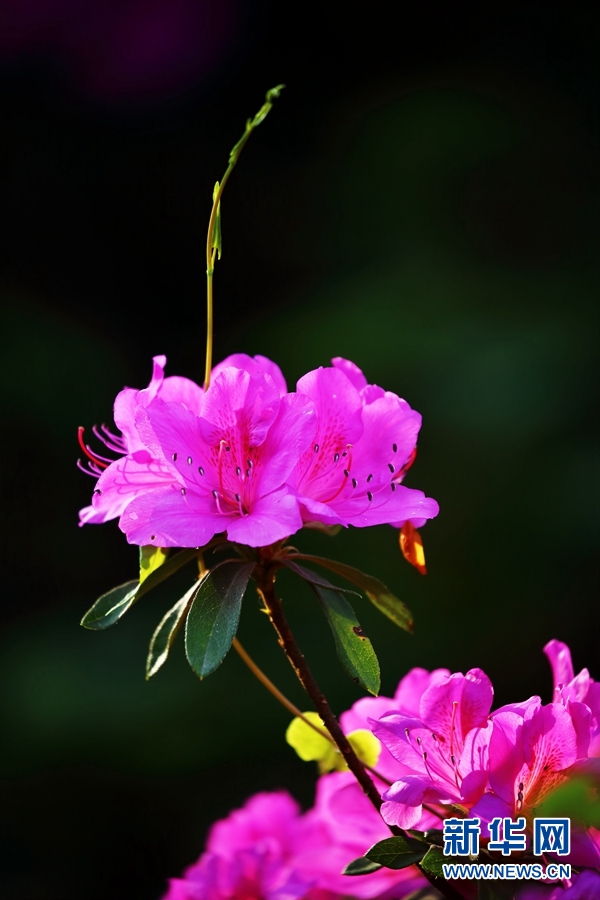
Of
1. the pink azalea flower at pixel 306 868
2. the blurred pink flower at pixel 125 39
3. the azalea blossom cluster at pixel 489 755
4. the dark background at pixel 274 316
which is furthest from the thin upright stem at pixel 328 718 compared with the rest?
the blurred pink flower at pixel 125 39

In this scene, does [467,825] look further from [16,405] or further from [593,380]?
[16,405]

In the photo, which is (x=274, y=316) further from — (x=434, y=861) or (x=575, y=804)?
(x=575, y=804)

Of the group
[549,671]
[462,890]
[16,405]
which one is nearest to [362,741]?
[462,890]

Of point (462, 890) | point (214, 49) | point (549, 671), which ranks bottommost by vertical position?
point (549, 671)

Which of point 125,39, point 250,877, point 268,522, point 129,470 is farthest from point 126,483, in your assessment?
point 125,39

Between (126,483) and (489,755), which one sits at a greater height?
(126,483)

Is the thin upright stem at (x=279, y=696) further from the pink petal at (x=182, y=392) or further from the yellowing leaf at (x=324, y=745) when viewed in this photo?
the pink petal at (x=182, y=392)

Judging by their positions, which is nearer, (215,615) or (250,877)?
(215,615)
